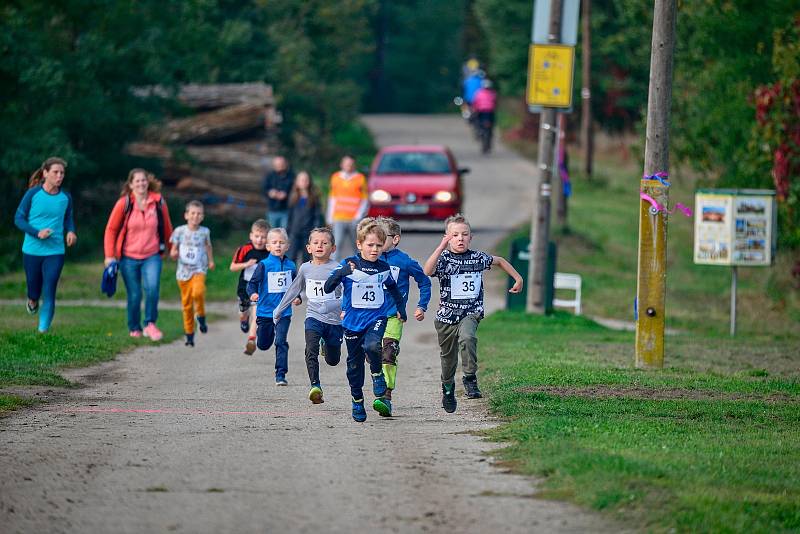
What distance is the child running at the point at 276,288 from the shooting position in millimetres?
13383

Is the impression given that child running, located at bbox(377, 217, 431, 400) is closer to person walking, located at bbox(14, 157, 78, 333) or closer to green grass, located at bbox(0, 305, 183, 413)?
green grass, located at bbox(0, 305, 183, 413)

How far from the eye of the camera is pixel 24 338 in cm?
1575

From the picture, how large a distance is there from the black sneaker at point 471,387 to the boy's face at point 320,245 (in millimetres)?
1562

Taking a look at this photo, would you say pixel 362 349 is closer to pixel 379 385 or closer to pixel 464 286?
pixel 379 385

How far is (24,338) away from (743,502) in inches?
386

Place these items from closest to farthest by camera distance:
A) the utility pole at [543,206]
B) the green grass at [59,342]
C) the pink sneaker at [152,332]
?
1. the green grass at [59,342]
2. the pink sneaker at [152,332]
3. the utility pole at [543,206]

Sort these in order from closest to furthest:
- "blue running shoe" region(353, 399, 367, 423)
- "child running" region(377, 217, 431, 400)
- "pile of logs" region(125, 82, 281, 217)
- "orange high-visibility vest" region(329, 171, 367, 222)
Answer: "blue running shoe" region(353, 399, 367, 423)
"child running" region(377, 217, 431, 400)
"orange high-visibility vest" region(329, 171, 367, 222)
"pile of logs" region(125, 82, 281, 217)

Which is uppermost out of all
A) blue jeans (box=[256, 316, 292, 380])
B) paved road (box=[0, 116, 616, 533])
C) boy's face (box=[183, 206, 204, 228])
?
boy's face (box=[183, 206, 204, 228])

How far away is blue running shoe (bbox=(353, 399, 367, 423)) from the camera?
11.0 metres

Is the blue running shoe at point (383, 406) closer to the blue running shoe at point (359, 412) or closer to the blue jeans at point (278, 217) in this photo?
the blue running shoe at point (359, 412)

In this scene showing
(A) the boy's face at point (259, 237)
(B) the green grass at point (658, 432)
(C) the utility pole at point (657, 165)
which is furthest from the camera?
(A) the boy's face at point (259, 237)

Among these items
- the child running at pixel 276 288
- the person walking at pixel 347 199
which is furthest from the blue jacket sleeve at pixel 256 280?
the person walking at pixel 347 199

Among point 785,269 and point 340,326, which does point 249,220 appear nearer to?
point 785,269

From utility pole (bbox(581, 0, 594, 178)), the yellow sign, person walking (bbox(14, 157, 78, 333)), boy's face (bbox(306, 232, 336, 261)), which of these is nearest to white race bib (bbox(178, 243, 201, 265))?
person walking (bbox(14, 157, 78, 333))
